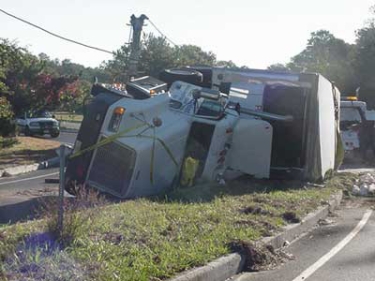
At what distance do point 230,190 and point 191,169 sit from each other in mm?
827

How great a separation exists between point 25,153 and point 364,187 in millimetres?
13571

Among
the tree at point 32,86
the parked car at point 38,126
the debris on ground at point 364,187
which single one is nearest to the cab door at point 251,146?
the debris on ground at point 364,187

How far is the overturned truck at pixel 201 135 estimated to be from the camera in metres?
12.4

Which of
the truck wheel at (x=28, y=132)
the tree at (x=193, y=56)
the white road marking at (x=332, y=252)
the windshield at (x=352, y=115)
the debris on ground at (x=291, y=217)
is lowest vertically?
the truck wheel at (x=28, y=132)

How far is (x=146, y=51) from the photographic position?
5091 centimetres

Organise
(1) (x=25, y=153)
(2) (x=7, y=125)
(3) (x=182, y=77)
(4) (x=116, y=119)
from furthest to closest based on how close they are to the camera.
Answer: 1. (2) (x=7, y=125)
2. (1) (x=25, y=153)
3. (3) (x=182, y=77)
4. (4) (x=116, y=119)

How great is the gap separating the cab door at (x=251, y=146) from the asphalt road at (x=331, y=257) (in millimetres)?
2549

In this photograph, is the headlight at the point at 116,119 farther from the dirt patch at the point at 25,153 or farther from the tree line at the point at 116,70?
the dirt patch at the point at 25,153

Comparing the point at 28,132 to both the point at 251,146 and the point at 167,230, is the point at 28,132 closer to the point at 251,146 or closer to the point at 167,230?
the point at 251,146

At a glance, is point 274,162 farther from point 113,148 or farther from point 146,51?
point 146,51

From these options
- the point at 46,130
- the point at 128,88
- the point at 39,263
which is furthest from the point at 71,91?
the point at 39,263

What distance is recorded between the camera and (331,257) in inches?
342

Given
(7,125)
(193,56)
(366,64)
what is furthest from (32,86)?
(193,56)

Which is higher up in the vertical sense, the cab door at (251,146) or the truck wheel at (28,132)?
the cab door at (251,146)
